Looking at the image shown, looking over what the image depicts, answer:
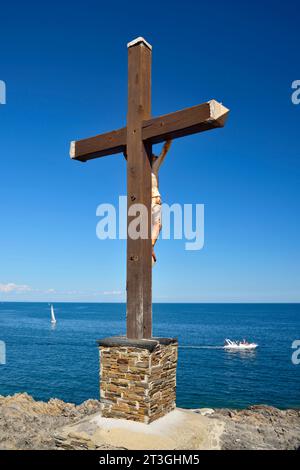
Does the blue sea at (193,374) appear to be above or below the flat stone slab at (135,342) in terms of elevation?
below

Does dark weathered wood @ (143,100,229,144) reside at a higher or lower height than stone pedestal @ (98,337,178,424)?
higher

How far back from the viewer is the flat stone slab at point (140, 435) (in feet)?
15.9

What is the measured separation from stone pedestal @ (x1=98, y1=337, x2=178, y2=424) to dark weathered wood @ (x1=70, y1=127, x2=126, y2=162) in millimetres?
2879

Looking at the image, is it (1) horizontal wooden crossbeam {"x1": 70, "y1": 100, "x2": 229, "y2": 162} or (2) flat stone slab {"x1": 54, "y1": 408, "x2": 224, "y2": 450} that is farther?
(1) horizontal wooden crossbeam {"x1": 70, "y1": 100, "x2": 229, "y2": 162}

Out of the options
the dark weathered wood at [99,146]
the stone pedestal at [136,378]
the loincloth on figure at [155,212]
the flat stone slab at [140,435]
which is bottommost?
the flat stone slab at [140,435]

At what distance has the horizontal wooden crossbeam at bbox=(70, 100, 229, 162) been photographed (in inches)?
203

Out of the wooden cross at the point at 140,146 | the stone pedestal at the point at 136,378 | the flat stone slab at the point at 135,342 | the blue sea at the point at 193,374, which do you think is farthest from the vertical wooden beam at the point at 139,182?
the blue sea at the point at 193,374

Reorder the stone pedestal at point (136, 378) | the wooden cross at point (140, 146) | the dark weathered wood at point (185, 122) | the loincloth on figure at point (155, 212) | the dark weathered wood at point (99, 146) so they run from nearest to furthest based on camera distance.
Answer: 1. the dark weathered wood at point (185, 122)
2. the stone pedestal at point (136, 378)
3. the wooden cross at point (140, 146)
4. the loincloth on figure at point (155, 212)
5. the dark weathered wood at point (99, 146)

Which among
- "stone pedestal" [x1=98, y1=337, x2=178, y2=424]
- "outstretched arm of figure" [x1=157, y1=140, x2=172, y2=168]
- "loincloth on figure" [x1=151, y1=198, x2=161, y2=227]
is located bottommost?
"stone pedestal" [x1=98, y1=337, x2=178, y2=424]

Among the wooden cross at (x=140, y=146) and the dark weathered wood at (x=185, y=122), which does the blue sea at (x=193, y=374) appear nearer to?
the wooden cross at (x=140, y=146)

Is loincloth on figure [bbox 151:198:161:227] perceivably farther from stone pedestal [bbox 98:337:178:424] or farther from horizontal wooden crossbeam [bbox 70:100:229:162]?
stone pedestal [bbox 98:337:178:424]

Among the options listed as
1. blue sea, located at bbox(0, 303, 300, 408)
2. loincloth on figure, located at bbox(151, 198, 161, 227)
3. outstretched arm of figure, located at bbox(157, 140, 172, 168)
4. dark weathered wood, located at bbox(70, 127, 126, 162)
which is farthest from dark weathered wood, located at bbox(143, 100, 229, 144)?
blue sea, located at bbox(0, 303, 300, 408)
